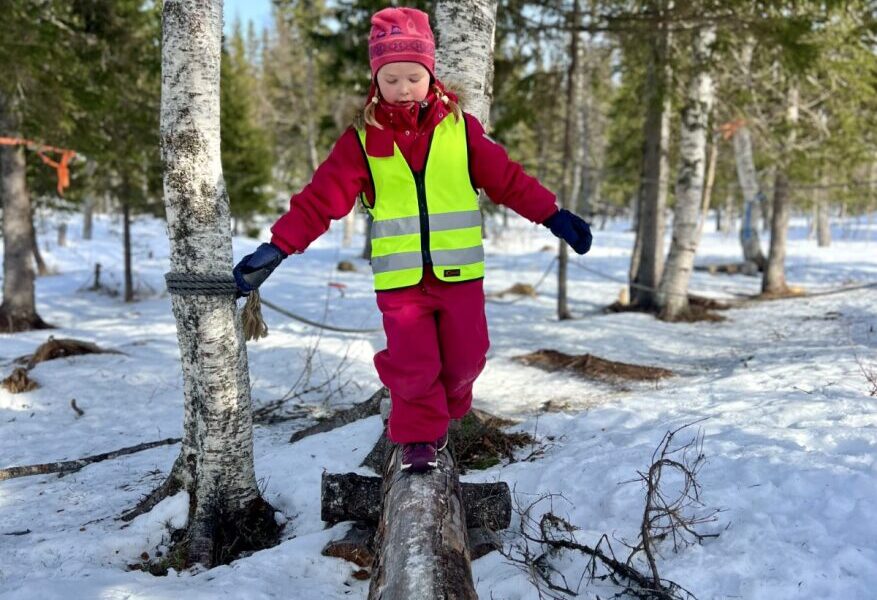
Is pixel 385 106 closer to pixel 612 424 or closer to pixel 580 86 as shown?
pixel 612 424

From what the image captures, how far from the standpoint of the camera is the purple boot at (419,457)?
101 inches

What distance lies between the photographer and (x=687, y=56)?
1019cm

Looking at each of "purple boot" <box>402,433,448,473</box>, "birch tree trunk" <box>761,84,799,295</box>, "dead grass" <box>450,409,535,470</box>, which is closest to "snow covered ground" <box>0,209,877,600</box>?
"dead grass" <box>450,409,535,470</box>

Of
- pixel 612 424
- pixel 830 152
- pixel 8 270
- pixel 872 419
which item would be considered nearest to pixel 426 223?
pixel 612 424

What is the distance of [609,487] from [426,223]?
1.70m

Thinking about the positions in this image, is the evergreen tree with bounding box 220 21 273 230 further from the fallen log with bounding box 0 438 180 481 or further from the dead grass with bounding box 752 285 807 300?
the fallen log with bounding box 0 438 180 481

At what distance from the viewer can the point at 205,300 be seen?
3012mm

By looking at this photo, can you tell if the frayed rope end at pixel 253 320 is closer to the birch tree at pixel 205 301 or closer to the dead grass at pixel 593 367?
the birch tree at pixel 205 301

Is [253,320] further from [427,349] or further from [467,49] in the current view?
[467,49]

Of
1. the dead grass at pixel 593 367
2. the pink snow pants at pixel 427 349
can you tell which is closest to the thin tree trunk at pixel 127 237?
the dead grass at pixel 593 367

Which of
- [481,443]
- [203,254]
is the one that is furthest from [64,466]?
[481,443]

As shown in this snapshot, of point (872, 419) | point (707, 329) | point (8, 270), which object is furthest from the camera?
point (8, 270)

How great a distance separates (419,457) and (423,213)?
105 cm

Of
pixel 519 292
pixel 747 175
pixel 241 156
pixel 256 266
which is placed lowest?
pixel 519 292
